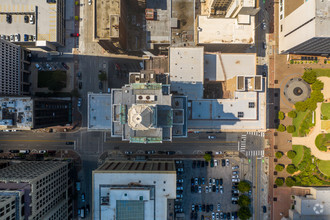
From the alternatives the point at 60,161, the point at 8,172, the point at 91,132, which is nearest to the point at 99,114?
the point at 91,132

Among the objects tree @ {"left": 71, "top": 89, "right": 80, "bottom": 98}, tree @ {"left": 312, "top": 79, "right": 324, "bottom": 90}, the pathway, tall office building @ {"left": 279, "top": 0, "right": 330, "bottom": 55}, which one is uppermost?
tall office building @ {"left": 279, "top": 0, "right": 330, "bottom": 55}

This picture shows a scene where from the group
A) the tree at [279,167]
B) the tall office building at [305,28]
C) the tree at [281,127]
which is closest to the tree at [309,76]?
the tall office building at [305,28]

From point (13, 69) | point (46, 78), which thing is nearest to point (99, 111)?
point (46, 78)

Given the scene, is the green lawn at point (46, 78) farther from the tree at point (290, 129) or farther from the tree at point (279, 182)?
the tree at point (279, 182)

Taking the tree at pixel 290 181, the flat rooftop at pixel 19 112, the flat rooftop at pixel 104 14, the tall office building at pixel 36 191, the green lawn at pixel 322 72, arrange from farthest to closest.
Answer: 1. the green lawn at pixel 322 72
2. the tree at pixel 290 181
3. the flat rooftop at pixel 104 14
4. the flat rooftop at pixel 19 112
5. the tall office building at pixel 36 191

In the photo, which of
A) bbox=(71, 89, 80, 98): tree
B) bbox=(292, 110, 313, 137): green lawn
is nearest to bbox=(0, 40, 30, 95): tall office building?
bbox=(71, 89, 80, 98): tree

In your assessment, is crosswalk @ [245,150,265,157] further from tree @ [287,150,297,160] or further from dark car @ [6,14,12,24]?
dark car @ [6,14,12,24]
